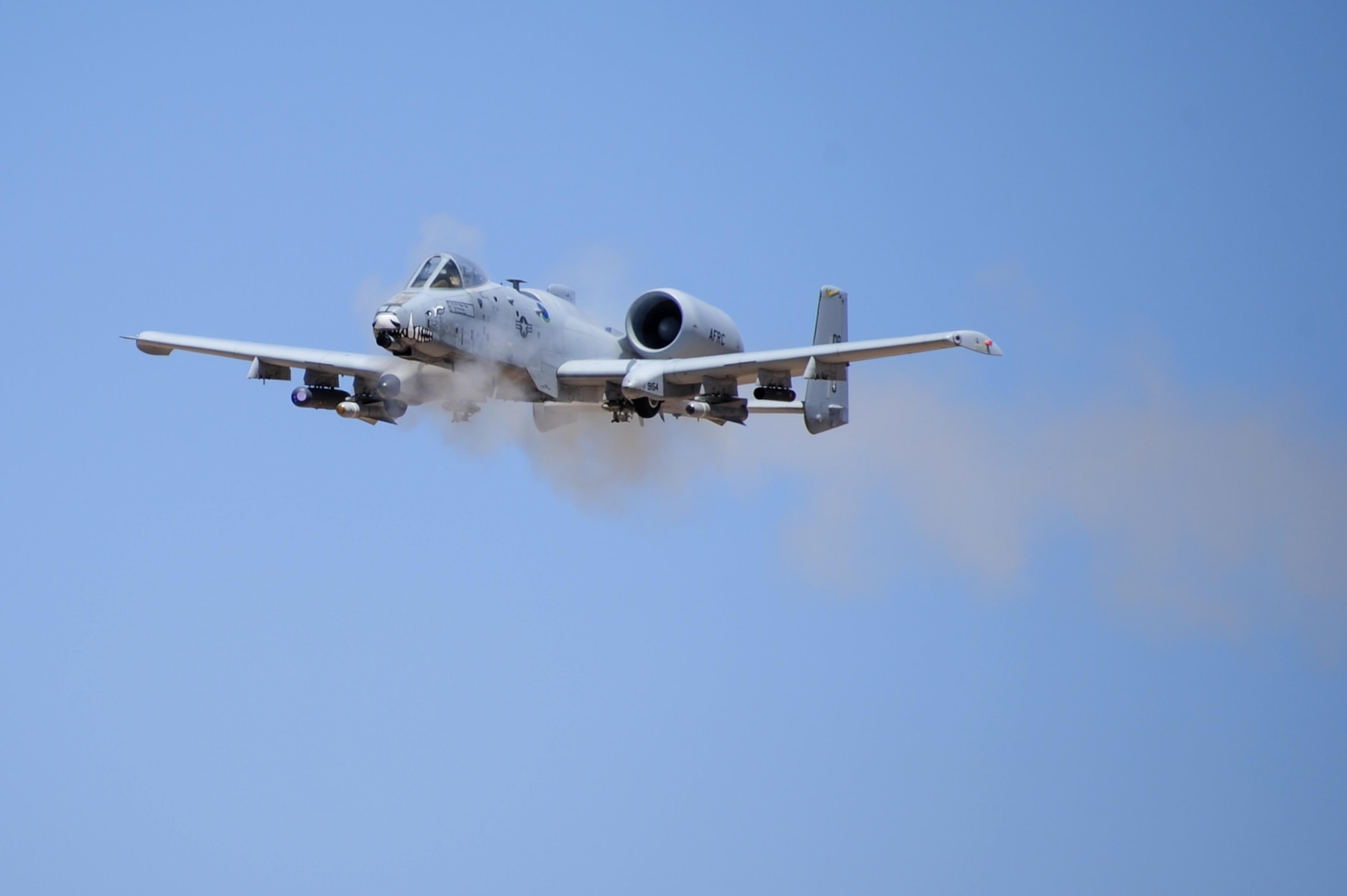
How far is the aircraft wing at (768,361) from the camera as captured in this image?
3416 centimetres

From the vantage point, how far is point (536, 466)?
131 ft

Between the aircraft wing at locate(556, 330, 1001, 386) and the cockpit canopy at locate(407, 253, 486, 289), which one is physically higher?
the cockpit canopy at locate(407, 253, 486, 289)

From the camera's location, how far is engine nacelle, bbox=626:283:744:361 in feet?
127

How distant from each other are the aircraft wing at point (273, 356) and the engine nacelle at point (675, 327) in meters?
4.71

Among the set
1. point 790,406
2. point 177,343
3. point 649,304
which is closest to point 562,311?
point 649,304

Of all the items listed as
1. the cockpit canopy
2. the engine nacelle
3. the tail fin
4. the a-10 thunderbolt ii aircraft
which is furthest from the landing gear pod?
the tail fin

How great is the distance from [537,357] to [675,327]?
296 centimetres

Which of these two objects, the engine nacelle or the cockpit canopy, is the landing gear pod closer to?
the cockpit canopy

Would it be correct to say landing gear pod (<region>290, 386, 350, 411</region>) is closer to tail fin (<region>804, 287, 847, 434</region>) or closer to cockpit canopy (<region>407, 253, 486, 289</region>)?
cockpit canopy (<region>407, 253, 486, 289</region>)

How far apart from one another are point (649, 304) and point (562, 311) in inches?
69.2

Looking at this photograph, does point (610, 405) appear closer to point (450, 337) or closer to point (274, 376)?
point (450, 337)

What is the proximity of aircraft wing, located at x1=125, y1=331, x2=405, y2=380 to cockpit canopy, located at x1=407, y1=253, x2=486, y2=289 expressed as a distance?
6.01 ft

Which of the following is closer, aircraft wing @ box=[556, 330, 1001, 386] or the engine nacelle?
aircraft wing @ box=[556, 330, 1001, 386]

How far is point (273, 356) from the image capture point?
38812 millimetres
